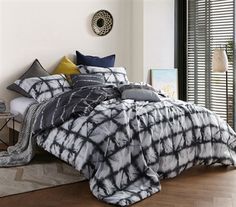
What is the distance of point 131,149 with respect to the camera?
134 inches

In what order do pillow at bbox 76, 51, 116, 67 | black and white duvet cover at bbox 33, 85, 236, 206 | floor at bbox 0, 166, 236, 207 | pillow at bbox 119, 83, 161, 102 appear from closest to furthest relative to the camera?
floor at bbox 0, 166, 236, 207 < black and white duvet cover at bbox 33, 85, 236, 206 < pillow at bbox 119, 83, 161, 102 < pillow at bbox 76, 51, 116, 67

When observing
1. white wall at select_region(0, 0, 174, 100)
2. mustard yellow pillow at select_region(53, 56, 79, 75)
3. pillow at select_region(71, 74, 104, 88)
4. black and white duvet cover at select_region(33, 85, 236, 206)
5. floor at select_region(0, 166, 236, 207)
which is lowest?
floor at select_region(0, 166, 236, 207)

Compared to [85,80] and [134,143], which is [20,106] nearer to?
[85,80]

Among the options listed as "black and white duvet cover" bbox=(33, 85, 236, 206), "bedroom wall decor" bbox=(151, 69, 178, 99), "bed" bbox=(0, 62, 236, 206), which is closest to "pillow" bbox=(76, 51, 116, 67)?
"bedroom wall decor" bbox=(151, 69, 178, 99)

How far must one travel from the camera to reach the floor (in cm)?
310

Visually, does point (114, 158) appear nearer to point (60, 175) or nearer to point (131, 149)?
point (131, 149)

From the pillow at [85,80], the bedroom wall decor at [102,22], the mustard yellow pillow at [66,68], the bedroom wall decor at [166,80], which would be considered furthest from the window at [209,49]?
the mustard yellow pillow at [66,68]

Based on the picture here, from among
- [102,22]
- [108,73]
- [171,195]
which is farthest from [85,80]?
[171,195]

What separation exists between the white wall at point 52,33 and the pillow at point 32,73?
108 mm

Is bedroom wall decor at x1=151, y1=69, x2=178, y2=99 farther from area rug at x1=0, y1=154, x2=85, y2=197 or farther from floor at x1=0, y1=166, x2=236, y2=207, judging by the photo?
floor at x1=0, y1=166, x2=236, y2=207

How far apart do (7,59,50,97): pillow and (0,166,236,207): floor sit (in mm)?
1850

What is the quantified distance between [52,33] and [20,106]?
1181 millimetres

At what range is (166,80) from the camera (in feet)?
20.0

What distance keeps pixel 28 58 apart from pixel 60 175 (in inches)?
79.8
